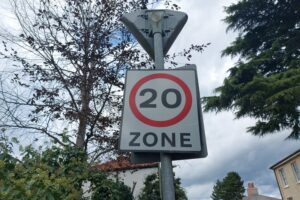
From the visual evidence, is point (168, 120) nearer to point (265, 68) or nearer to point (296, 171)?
point (265, 68)

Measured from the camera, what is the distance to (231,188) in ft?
259

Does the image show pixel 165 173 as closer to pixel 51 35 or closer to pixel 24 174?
pixel 24 174

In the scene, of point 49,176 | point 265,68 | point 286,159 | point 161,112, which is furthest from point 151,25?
point 286,159

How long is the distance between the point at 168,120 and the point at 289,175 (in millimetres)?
30642

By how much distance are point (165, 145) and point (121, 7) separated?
7391mm

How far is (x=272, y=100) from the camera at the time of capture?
10.9 meters

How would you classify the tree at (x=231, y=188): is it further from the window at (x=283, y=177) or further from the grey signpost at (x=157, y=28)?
the grey signpost at (x=157, y=28)

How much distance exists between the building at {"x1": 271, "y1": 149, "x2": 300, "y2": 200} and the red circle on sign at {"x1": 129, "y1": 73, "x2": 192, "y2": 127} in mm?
27519

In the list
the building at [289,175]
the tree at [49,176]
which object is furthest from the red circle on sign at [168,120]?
the building at [289,175]

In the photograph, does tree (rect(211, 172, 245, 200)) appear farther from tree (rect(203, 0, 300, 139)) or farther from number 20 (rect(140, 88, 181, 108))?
number 20 (rect(140, 88, 181, 108))

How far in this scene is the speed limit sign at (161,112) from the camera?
7.26ft

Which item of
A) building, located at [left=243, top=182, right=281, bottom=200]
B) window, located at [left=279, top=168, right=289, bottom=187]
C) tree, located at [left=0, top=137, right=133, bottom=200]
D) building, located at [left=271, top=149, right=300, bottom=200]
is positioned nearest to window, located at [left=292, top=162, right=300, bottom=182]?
building, located at [left=271, top=149, right=300, bottom=200]

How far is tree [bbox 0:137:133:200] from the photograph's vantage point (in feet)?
8.78

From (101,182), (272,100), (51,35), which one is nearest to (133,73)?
(101,182)
